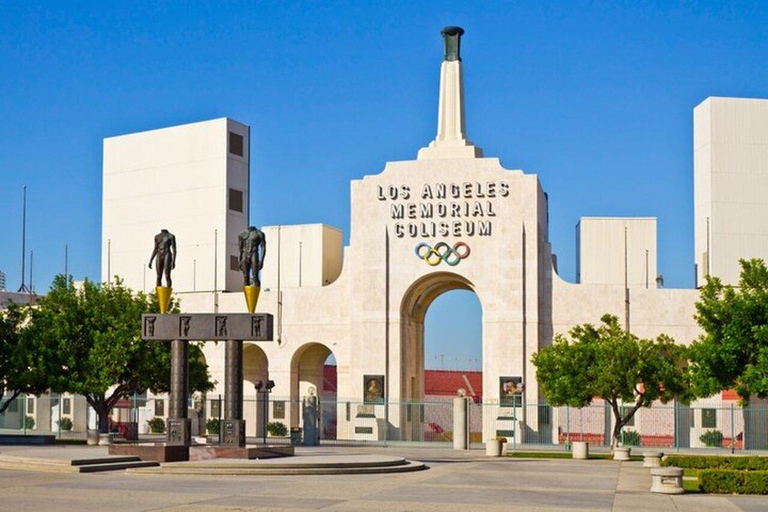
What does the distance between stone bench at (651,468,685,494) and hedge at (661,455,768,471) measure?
844cm

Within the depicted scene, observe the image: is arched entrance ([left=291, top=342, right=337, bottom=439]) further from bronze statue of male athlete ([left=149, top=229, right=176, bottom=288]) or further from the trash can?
bronze statue of male athlete ([left=149, top=229, right=176, bottom=288])

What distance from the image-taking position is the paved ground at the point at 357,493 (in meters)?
29.0

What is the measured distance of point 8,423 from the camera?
8294 cm

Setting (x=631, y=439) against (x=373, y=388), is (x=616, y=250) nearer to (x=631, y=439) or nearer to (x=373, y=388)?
(x=631, y=439)

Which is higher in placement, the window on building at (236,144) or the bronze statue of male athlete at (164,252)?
the window on building at (236,144)

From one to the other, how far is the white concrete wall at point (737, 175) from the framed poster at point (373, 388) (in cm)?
2023

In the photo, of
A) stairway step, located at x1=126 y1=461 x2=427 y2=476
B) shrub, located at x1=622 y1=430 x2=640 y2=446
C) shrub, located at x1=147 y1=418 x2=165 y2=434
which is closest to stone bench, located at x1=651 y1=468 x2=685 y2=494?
stairway step, located at x1=126 y1=461 x2=427 y2=476

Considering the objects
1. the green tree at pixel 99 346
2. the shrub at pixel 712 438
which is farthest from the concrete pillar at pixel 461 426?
the shrub at pixel 712 438

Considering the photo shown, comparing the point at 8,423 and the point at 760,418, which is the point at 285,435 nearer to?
the point at 8,423

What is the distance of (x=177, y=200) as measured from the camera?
84000 millimetres

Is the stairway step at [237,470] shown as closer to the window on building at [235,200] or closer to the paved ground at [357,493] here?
the paved ground at [357,493]

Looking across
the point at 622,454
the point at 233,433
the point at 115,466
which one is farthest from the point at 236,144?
the point at 115,466

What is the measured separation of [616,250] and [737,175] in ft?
28.4

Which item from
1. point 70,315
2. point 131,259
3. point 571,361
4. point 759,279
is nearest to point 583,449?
point 571,361
